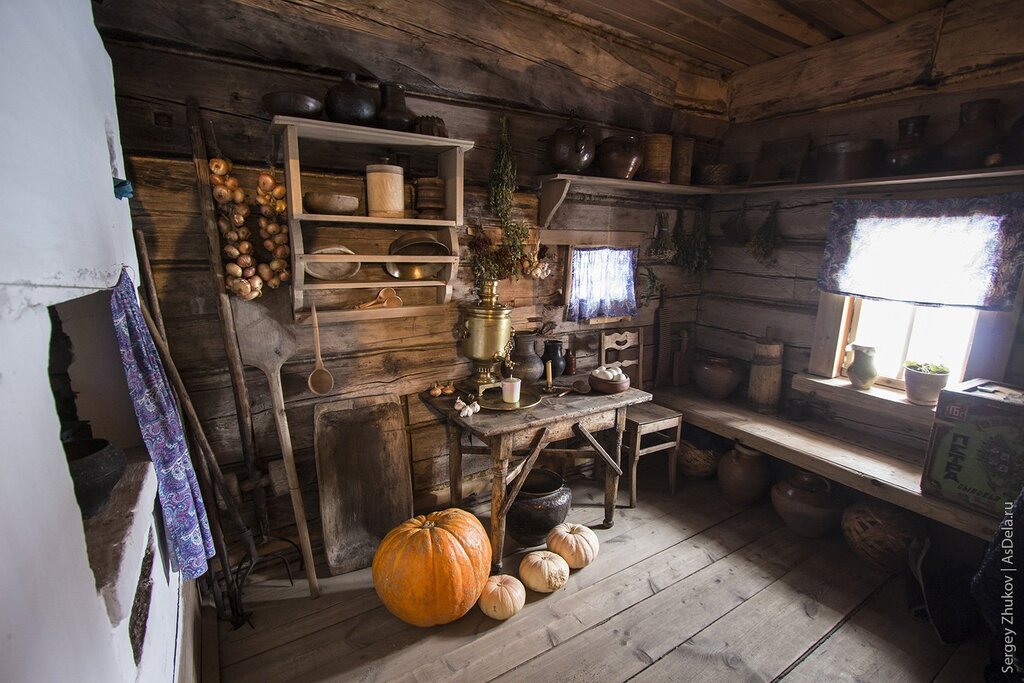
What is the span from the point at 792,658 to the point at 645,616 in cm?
57

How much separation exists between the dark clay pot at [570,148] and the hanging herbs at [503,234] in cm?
23

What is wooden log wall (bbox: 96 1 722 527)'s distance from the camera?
5.79ft

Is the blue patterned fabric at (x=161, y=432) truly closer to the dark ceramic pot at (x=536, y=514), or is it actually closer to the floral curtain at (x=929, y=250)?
the dark ceramic pot at (x=536, y=514)

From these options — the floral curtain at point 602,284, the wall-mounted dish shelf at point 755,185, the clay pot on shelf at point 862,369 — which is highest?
the wall-mounted dish shelf at point 755,185

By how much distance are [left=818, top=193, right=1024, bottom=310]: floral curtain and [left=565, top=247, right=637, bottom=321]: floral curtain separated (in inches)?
44.0

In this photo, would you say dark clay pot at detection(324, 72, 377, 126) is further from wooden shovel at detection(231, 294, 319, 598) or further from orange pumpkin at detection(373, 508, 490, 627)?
orange pumpkin at detection(373, 508, 490, 627)

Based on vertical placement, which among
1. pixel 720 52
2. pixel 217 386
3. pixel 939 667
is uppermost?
pixel 720 52

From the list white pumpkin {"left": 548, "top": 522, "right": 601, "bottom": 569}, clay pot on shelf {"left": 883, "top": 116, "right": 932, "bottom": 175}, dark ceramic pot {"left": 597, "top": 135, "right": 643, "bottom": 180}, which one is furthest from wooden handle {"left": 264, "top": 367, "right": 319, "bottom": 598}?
clay pot on shelf {"left": 883, "top": 116, "right": 932, "bottom": 175}

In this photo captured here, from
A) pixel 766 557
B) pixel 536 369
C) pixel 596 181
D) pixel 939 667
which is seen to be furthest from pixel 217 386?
pixel 939 667

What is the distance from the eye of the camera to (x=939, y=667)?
1.89 metres

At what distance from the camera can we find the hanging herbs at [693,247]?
3338 mm

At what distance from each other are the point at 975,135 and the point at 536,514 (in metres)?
2.68

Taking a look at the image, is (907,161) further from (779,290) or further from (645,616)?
(645,616)

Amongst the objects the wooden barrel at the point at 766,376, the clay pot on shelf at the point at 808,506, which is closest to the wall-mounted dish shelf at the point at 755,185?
the wooden barrel at the point at 766,376
